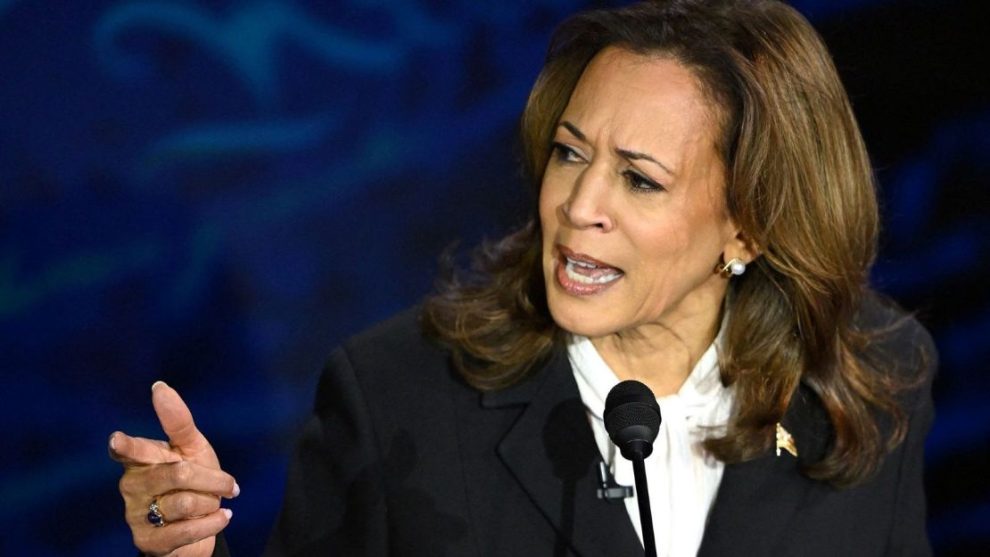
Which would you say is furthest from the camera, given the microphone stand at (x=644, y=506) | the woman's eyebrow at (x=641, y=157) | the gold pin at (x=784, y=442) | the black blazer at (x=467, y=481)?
the gold pin at (x=784, y=442)

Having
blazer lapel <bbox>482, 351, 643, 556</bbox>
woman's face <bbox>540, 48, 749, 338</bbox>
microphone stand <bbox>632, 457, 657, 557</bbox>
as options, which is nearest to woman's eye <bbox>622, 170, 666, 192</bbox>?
woman's face <bbox>540, 48, 749, 338</bbox>

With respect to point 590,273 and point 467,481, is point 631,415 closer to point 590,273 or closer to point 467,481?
point 590,273

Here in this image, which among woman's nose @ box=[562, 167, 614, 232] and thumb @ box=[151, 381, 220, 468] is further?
woman's nose @ box=[562, 167, 614, 232]

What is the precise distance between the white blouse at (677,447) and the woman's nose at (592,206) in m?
0.29

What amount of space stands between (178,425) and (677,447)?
33.2 inches

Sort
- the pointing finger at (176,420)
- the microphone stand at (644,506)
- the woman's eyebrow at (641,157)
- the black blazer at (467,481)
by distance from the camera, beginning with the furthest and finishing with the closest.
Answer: the black blazer at (467,481), the woman's eyebrow at (641,157), the pointing finger at (176,420), the microphone stand at (644,506)

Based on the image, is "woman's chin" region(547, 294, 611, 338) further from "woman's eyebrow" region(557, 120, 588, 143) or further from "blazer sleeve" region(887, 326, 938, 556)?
"blazer sleeve" region(887, 326, 938, 556)

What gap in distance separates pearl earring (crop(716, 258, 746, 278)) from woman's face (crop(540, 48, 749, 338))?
79 millimetres

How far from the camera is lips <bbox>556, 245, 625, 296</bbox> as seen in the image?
6.87ft

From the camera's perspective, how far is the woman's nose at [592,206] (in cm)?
205

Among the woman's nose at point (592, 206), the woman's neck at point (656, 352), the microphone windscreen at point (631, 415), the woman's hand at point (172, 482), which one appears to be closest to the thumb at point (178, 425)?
the woman's hand at point (172, 482)

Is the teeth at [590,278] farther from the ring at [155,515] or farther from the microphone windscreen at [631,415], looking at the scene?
the ring at [155,515]

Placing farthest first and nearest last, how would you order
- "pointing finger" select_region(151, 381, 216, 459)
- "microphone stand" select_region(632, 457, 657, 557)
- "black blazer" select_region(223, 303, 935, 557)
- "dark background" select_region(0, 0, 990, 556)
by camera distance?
"dark background" select_region(0, 0, 990, 556), "black blazer" select_region(223, 303, 935, 557), "pointing finger" select_region(151, 381, 216, 459), "microphone stand" select_region(632, 457, 657, 557)

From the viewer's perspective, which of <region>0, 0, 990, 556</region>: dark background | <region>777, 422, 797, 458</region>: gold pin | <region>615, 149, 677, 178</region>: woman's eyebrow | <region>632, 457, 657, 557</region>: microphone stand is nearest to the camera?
<region>632, 457, 657, 557</region>: microphone stand
